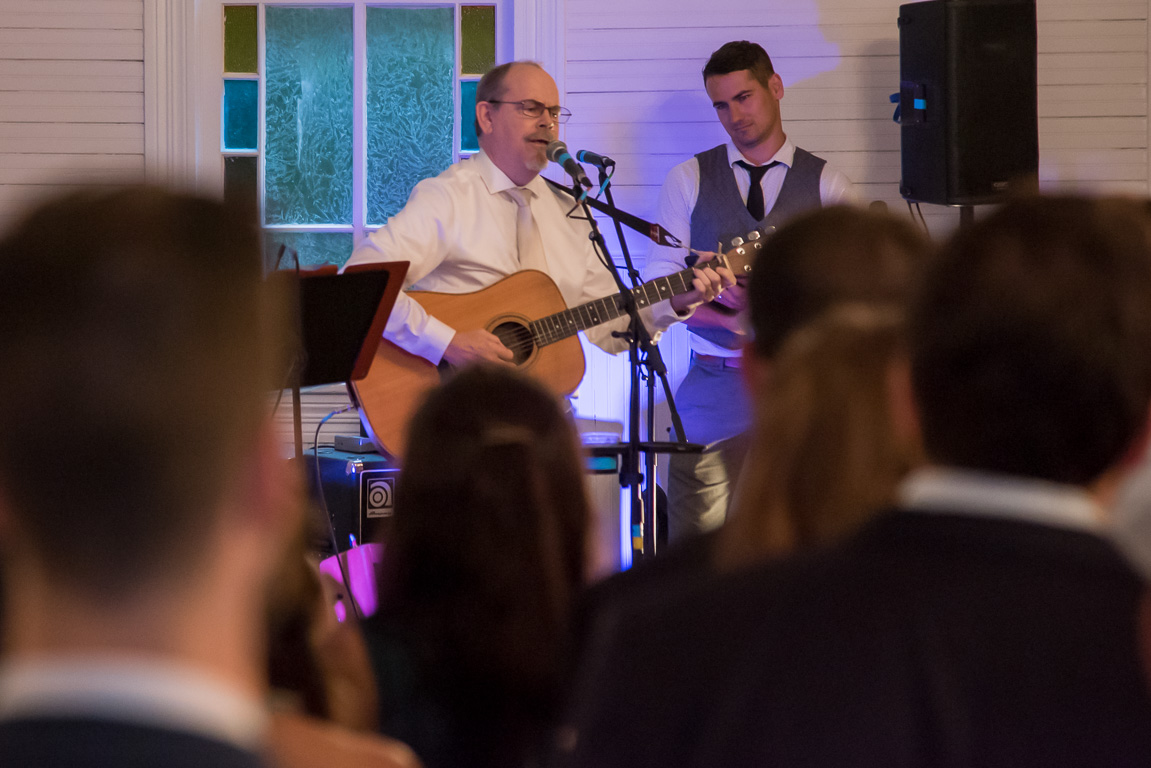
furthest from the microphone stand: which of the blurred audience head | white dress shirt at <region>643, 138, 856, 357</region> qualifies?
the blurred audience head

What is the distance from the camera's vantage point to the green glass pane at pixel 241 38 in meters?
5.08

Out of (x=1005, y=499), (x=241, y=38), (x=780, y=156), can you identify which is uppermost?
(x=241, y=38)

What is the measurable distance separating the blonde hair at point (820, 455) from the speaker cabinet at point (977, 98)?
11.6ft

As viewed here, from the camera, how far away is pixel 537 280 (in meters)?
3.91

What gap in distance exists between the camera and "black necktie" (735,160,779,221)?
455 cm

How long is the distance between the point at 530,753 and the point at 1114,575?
2.65 ft

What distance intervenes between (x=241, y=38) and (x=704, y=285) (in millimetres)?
2538

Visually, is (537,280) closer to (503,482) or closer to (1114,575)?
(503,482)

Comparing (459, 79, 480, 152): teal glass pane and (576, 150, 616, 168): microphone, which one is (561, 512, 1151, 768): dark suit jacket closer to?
(576, 150, 616, 168): microphone

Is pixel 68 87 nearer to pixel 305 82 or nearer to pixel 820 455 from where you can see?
pixel 305 82

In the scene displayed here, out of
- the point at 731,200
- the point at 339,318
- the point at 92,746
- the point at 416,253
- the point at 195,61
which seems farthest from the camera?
the point at 195,61

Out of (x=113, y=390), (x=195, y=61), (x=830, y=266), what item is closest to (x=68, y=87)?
(x=195, y=61)

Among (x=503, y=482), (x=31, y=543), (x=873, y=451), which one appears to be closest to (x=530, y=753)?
(x=503, y=482)

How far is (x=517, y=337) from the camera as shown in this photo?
12.6 ft
